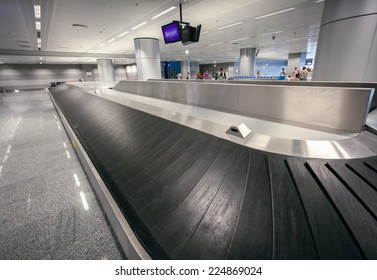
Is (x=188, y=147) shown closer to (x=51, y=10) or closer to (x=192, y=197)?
(x=192, y=197)

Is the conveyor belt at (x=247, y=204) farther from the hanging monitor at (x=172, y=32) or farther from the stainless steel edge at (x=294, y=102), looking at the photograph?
the hanging monitor at (x=172, y=32)

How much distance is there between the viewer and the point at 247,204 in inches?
46.7

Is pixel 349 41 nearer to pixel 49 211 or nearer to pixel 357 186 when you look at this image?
pixel 357 186

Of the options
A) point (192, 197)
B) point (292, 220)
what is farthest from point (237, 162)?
point (292, 220)

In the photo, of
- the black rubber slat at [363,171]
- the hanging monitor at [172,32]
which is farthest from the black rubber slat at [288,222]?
the hanging monitor at [172,32]

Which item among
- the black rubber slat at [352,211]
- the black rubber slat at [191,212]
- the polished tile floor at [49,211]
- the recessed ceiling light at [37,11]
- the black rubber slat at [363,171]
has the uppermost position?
the recessed ceiling light at [37,11]

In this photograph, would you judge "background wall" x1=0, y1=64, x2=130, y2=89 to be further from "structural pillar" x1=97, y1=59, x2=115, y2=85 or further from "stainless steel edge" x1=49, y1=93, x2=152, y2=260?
"stainless steel edge" x1=49, y1=93, x2=152, y2=260

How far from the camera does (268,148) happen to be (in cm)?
148

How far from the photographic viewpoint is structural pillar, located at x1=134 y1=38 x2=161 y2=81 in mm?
10750

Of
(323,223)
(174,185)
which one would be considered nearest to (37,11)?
(174,185)

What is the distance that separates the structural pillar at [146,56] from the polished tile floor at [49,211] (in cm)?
824

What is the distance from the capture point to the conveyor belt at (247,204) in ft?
3.12

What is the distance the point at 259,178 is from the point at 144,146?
1.41 metres
